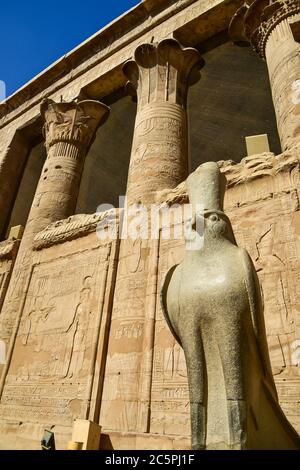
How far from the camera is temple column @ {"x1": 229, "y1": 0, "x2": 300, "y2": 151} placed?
4.96m

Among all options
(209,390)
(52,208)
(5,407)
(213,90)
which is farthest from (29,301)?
(213,90)

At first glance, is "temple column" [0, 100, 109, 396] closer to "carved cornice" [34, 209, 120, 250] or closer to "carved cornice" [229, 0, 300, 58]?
"carved cornice" [34, 209, 120, 250]

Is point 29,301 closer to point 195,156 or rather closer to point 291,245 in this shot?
point 291,245

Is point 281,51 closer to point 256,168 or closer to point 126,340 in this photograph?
point 256,168

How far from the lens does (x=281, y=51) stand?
5715 mm

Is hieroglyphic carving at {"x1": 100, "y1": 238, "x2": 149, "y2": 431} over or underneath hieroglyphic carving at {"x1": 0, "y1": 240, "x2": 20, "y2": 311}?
underneath

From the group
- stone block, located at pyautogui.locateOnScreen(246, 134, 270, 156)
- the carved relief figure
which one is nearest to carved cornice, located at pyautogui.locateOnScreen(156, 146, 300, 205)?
stone block, located at pyautogui.locateOnScreen(246, 134, 270, 156)

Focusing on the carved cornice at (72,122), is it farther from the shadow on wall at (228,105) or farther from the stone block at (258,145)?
the stone block at (258,145)

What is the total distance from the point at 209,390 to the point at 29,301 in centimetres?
487

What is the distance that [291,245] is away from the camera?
12.9ft

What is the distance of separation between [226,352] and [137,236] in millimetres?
3535

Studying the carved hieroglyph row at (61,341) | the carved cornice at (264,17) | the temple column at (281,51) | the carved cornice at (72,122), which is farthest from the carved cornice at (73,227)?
the carved cornice at (264,17)

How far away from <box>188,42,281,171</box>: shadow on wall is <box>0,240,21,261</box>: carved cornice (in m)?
6.49

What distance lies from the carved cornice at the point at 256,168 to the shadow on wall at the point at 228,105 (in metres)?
5.50
